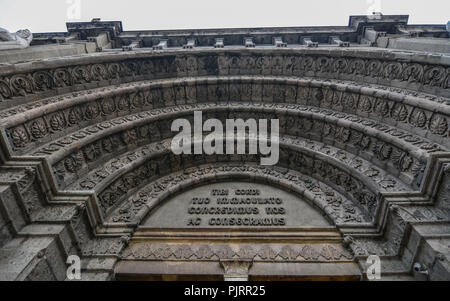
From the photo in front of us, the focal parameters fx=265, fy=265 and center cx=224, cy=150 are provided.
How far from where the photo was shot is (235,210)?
712 cm

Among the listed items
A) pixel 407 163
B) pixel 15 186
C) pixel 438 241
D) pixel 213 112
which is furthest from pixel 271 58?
pixel 15 186

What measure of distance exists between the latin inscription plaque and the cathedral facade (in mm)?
43

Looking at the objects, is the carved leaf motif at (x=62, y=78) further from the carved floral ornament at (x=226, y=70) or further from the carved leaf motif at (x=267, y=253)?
the carved leaf motif at (x=267, y=253)

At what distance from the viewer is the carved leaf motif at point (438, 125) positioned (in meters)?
6.01

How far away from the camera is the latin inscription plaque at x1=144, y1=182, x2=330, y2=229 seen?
672 centimetres

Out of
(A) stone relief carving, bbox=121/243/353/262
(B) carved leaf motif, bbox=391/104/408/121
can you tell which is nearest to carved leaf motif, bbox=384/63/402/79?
(B) carved leaf motif, bbox=391/104/408/121

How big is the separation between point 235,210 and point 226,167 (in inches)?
75.2

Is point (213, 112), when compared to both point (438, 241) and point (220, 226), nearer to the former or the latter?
point (220, 226)

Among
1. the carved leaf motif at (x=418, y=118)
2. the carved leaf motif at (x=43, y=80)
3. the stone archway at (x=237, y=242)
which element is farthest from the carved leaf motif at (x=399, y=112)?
the carved leaf motif at (x=43, y=80)

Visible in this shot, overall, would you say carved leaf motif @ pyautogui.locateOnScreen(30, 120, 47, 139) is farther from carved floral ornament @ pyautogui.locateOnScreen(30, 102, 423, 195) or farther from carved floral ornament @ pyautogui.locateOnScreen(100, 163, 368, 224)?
carved floral ornament @ pyautogui.locateOnScreen(100, 163, 368, 224)

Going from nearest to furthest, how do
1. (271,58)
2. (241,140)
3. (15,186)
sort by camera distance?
(15,186) < (241,140) < (271,58)

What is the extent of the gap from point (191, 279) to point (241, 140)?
4662mm

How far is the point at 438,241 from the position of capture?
4555 millimetres
